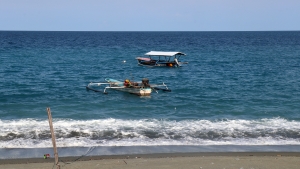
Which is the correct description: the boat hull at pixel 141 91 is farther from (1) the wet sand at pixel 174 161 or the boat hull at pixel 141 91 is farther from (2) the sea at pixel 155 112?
(1) the wet sand at pixel 174 161

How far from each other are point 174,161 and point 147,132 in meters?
5.11

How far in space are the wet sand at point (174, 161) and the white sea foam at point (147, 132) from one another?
6.85 ft

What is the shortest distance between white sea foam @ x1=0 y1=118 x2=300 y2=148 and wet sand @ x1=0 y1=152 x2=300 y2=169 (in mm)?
2088

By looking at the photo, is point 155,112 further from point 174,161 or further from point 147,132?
point 174,161

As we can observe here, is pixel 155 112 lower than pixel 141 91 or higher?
lower

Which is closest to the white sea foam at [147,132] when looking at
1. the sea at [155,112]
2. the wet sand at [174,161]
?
the sea at [155,112]

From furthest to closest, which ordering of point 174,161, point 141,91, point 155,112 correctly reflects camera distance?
point 141,91
point 155,112
point 174,161

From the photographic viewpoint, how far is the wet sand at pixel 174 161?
49.5 feet

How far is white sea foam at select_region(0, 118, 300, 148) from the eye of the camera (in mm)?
18844

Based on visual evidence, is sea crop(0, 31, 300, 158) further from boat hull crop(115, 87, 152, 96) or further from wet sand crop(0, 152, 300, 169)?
wet sand crop(0, 152, 300, 169)

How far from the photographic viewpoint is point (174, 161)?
15727mm

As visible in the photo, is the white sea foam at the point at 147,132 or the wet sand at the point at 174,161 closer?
the wet sand at the point at 174,161

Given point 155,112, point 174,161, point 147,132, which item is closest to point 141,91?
point 155,112

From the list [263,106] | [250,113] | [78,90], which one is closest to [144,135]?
[250,113]
